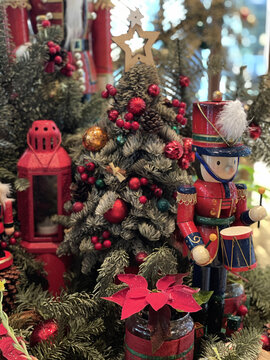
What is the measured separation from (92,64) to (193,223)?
2.24 feet

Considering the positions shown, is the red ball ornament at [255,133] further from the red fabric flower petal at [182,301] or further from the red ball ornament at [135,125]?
the red fabric flower petal at [182,301]

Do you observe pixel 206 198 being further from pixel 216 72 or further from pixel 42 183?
pixel 42 183

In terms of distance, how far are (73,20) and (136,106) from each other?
1.59 ft

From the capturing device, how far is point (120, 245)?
0.92m

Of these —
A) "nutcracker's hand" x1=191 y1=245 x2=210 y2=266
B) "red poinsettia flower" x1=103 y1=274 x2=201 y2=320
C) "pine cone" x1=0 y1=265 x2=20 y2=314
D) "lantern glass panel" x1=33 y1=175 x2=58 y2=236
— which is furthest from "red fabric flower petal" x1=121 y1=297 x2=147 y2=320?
"lantern glass panel" x1=33 y1=175 x2=58 y2=236

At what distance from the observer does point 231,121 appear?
77 centimetres

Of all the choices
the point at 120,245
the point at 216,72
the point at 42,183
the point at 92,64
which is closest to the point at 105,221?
the point at 120,245

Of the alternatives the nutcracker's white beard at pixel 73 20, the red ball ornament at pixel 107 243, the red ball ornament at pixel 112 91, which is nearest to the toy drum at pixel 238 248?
the red ball ornament at pixel 107 243

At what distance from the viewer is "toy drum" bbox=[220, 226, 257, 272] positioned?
774 mm

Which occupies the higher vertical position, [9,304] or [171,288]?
[171,288]

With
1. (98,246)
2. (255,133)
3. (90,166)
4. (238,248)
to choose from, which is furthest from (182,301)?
(255,133)

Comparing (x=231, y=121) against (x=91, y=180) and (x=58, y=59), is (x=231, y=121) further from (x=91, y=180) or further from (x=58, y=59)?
(x=58, y=59)

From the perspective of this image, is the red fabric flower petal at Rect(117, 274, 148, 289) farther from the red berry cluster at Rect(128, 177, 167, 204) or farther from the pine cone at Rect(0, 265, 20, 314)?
the pine cone at Rect(0, 265, 20, 314)

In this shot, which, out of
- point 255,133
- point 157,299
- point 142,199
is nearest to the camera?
point 157,299
